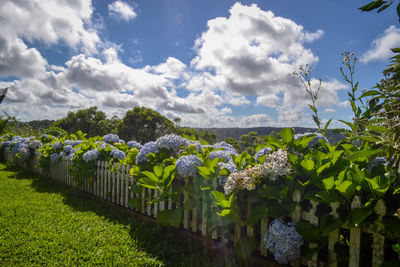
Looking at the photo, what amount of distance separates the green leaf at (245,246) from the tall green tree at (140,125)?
3002cm

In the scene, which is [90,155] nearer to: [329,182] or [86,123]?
[329,182]

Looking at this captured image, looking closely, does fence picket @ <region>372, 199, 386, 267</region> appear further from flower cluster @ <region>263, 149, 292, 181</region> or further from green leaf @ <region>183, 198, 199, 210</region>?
green leaf @ <region>183, 198, 199, 210</region>

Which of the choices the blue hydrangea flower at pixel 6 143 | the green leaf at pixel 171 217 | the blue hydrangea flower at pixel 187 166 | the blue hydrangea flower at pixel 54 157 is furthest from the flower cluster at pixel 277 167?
the blue hydrangea flower at pixel 6 143

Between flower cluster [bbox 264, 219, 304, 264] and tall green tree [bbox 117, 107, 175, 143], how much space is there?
3041cm

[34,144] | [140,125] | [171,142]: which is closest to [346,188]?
[171,142]

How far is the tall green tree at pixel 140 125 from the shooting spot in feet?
105

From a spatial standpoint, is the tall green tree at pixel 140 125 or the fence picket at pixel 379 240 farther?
the tall green tree at pixel 140 125

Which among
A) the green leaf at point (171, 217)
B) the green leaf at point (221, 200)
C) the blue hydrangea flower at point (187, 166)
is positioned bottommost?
the green leaf at point (171, 217)

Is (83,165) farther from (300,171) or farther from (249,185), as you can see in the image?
(300,171)

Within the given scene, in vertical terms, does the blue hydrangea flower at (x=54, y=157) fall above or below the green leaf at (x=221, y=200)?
below

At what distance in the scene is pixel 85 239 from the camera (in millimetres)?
3539

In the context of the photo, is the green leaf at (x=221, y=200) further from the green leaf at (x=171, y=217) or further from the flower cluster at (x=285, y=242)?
the green leaf at (x=171, y=217)

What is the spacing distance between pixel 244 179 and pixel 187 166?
1.05 m

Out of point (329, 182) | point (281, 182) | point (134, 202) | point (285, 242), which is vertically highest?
point (329, 182)
